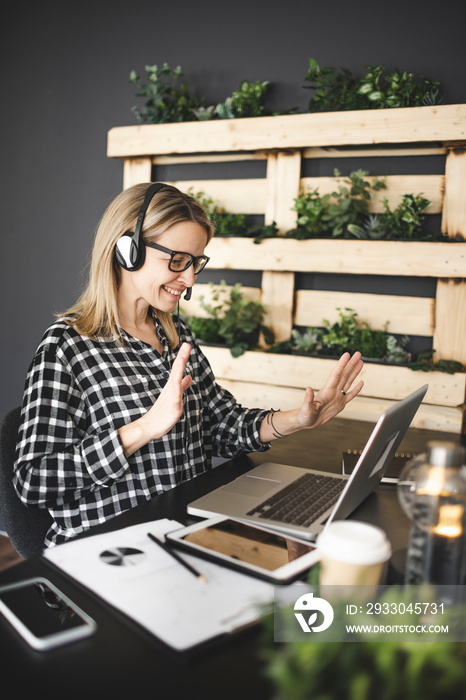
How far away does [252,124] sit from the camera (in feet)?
9.09

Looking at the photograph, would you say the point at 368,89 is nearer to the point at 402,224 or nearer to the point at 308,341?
the point at 402,224

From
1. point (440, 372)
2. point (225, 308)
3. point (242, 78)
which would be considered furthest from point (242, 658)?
point (242, 78)

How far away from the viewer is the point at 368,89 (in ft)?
8.41

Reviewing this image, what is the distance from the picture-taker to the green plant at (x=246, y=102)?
2814mm

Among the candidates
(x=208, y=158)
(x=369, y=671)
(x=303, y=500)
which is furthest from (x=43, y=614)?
Result: (x=208, y=158)

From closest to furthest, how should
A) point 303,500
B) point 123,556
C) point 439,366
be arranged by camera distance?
point 123,556, point 303,500, point 439,366

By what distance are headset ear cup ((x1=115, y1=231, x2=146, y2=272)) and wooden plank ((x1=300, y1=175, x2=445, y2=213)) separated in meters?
1.34

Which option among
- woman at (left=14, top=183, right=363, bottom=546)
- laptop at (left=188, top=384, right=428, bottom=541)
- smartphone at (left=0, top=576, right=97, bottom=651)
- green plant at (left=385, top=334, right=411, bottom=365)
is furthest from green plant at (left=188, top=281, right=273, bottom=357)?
smartphone at (left=0, top=576, right=97, bottom=651)

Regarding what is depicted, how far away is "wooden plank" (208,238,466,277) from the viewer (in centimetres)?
246

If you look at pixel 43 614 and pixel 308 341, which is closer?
pixel 43 614

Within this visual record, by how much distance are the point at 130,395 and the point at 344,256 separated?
4.66 ft

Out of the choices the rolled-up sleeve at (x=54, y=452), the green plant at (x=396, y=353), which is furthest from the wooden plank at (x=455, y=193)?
the rolled-up sleeve at (x=54, y=452)

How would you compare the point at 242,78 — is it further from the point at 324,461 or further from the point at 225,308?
the point at 324,461

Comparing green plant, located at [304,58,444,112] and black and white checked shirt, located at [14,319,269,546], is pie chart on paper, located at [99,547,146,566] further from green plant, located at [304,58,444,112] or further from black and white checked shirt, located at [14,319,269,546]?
green plant, located at [304,58,444,112]
